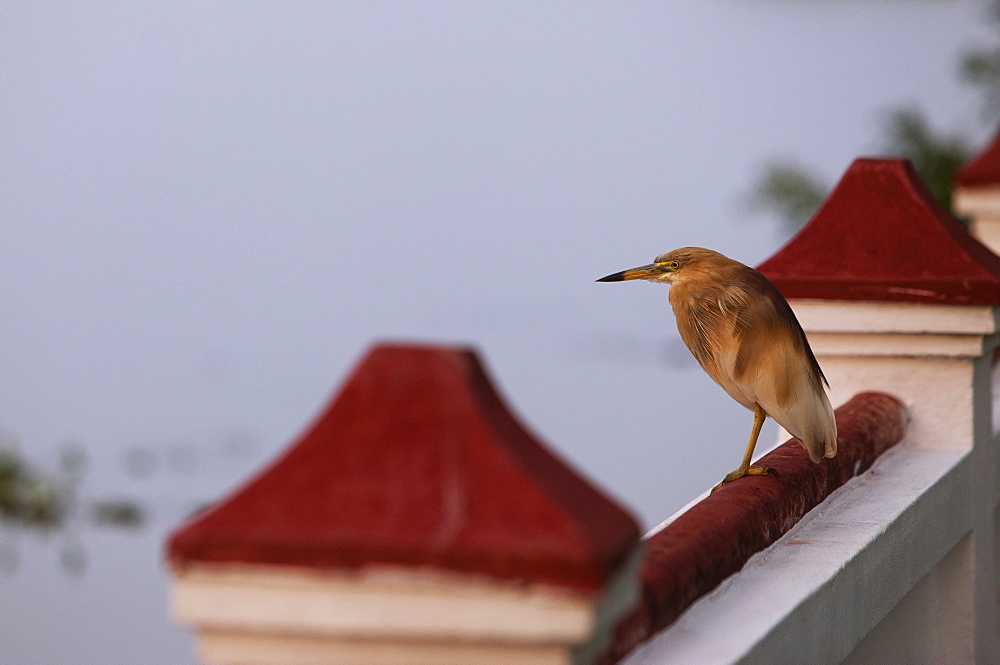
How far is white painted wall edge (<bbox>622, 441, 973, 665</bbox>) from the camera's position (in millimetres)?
1489

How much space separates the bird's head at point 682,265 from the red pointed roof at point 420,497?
96 cm

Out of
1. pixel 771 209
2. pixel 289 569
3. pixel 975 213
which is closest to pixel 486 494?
pixel 289 569

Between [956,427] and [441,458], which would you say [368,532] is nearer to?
[441,458]

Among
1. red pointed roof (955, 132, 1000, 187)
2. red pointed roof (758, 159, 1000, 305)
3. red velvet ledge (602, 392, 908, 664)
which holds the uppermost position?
red pointed roof (955, 132, 1000, 187)

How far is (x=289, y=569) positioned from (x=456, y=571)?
0.44 feet

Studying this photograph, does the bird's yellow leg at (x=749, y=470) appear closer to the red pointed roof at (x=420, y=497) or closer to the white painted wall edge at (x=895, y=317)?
the white painted wall edge at (x=895, y=317)

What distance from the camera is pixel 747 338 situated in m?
1.96

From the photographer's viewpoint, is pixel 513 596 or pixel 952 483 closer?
pixel 513 596

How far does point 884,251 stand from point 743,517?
871mm

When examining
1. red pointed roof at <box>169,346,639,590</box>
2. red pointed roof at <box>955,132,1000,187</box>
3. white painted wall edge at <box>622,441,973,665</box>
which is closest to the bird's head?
white painted wall edge at <box>622,441,973,665</box>

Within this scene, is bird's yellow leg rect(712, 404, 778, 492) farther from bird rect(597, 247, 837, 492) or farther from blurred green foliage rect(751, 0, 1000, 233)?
blurred green foliage rect(751, 0, 1000, 233)

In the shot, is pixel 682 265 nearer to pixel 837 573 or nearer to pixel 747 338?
pixel 747 338

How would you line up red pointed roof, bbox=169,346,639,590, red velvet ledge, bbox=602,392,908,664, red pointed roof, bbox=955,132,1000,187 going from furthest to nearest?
1. red pointed roof, bbox=955,132,1000,187
2. red velvet ledge, bbox=602,392,908,664
3. red pointed roof, bbox=169,346,639,590

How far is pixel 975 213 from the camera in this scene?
4.02 metres
